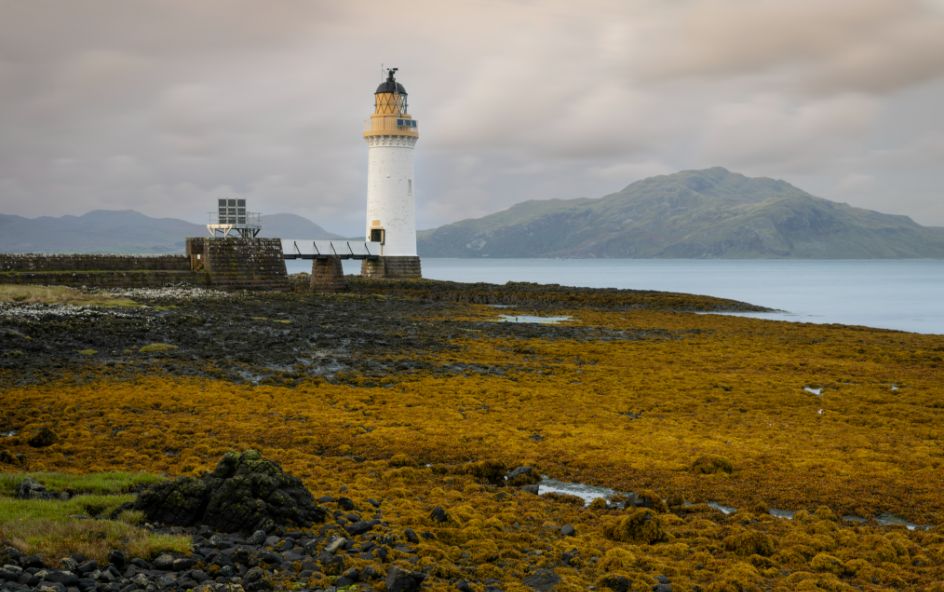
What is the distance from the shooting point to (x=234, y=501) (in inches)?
354

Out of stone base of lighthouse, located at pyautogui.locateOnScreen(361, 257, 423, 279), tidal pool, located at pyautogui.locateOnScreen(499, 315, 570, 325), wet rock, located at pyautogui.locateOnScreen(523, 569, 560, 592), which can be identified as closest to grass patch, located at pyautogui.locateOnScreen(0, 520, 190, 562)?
wet rock, located at pyautogui.locateOnScreen(523, 569, 560, 592)

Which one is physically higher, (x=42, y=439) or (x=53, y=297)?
(x=53, y=297)

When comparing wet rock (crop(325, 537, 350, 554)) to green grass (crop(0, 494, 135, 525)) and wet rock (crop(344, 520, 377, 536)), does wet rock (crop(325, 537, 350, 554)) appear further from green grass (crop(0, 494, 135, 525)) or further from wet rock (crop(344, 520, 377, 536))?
green grass (crop(0, 494, 135, 525))

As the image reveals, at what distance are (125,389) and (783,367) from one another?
17836mm

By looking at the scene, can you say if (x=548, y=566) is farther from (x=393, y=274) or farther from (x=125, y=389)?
(x=393, y=274)

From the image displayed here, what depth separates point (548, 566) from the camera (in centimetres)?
856

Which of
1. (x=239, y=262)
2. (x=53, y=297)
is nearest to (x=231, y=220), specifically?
(x=239, y=262)

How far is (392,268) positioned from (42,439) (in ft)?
172

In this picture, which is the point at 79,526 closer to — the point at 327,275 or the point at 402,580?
the point at 402,580

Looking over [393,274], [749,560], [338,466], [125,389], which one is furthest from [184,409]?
[393,274]

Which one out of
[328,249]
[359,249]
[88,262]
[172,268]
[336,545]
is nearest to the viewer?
[336,545]

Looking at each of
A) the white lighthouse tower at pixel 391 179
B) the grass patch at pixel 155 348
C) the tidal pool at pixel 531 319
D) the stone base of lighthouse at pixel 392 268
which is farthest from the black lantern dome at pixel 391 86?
the grass patch at pixel 155 348

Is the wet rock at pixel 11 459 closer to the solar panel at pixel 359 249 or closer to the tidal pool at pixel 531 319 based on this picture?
the tidal pool at pixel 531 319

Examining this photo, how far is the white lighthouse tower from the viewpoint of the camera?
63.9 meters
